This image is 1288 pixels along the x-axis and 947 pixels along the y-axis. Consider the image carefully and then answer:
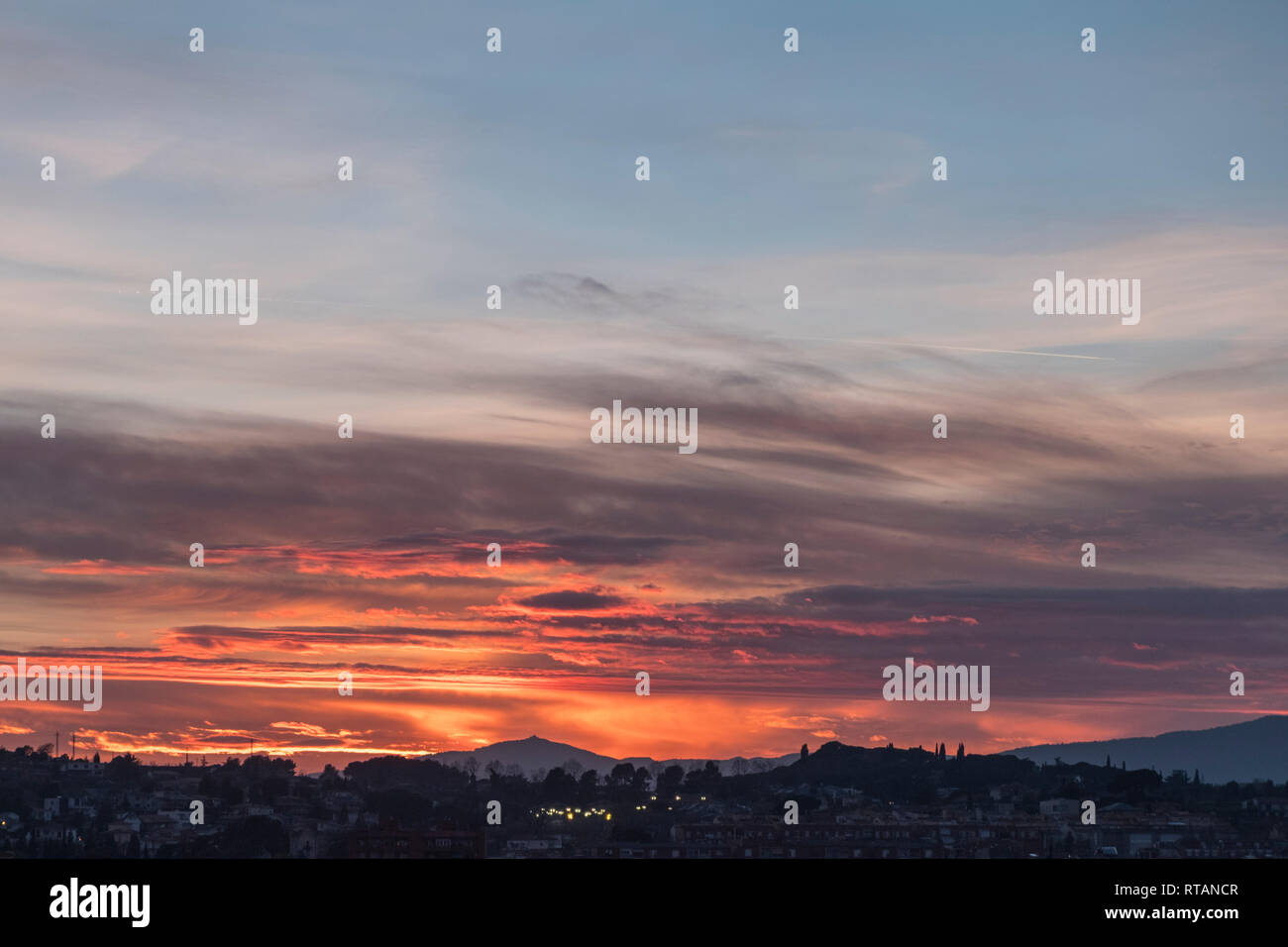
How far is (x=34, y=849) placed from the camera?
5684 inches
